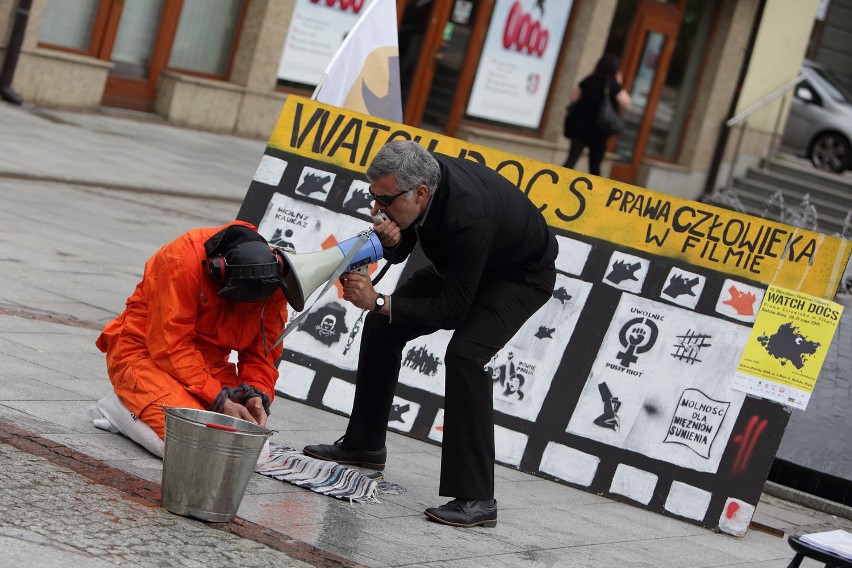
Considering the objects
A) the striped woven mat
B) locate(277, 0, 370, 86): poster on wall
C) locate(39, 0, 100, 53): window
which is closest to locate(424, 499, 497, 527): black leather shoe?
the striped woven mat

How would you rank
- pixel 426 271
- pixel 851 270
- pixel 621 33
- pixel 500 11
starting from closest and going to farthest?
pixel 426 271 → pixel 851 270 → pixel 500 11 → pixel 621 33

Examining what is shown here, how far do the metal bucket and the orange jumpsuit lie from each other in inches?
23.7

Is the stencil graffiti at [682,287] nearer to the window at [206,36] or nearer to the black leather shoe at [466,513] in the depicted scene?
the black leather shoe at [466,513]

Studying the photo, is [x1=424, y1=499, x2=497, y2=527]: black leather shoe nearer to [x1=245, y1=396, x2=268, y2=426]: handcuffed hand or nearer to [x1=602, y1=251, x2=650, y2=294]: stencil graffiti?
[x1=245, y1=396, x2=268, y2=426]: handcuffed hand

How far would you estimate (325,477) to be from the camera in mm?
5812

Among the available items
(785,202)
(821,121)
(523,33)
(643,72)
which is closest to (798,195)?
(785,202)

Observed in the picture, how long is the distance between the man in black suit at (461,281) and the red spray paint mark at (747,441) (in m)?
1.46

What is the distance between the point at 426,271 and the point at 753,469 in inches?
73.1

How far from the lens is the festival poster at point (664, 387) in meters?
6.71

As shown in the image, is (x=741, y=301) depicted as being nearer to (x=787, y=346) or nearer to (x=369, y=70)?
(x=787, y=346)

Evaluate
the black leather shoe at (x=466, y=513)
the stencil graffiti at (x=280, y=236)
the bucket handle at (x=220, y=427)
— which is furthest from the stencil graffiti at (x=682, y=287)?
the bucket handle at (x=220, y=427)

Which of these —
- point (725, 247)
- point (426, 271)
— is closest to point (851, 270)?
point (725, 247)

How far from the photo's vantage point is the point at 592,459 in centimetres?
680

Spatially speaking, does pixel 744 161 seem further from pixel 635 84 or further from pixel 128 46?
pixel 128 46
